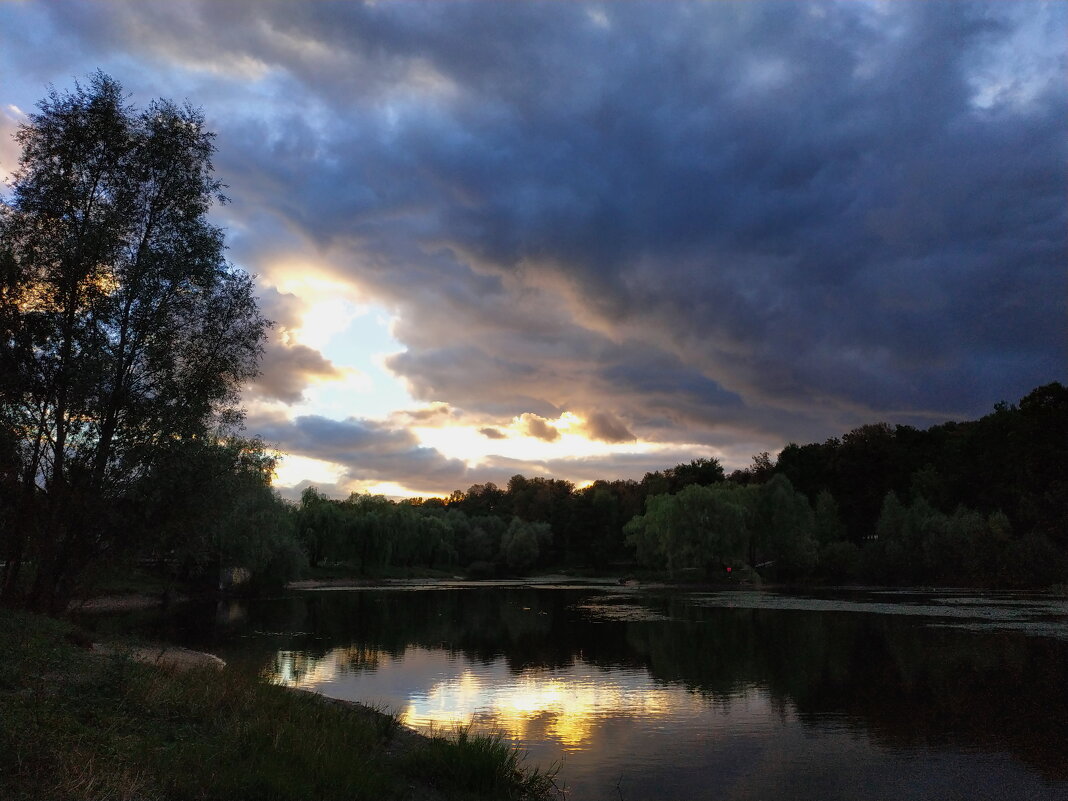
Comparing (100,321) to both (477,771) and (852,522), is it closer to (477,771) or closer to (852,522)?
(477,771)

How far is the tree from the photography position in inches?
961

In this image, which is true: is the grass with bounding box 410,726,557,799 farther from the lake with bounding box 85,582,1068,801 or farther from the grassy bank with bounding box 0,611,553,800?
the lake with bounding box 85,582,1068,801

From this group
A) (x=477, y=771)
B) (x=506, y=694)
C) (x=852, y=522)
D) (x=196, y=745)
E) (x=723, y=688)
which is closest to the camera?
(x=196, y=745)

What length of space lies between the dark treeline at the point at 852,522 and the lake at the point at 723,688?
40222 mm

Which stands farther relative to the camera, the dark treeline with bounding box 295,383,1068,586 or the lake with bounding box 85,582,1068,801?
the dark treeline with bounding box 295,383,1068,586

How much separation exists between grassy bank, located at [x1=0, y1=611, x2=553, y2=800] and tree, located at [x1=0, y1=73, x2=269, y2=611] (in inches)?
342

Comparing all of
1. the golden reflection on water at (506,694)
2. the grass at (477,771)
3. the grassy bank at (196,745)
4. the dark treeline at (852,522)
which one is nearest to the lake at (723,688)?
the golden reflection on water at (506,694)

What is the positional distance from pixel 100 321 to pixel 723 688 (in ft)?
79.6

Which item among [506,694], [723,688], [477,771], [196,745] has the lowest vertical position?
[723,688]

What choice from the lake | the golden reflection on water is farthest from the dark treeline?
the golden reflection on water

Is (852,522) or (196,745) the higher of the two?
(852,522)

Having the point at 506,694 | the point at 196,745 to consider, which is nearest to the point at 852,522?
the point at 506,694

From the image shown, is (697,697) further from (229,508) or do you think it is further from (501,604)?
(501,604)

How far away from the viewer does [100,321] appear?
25406mm
